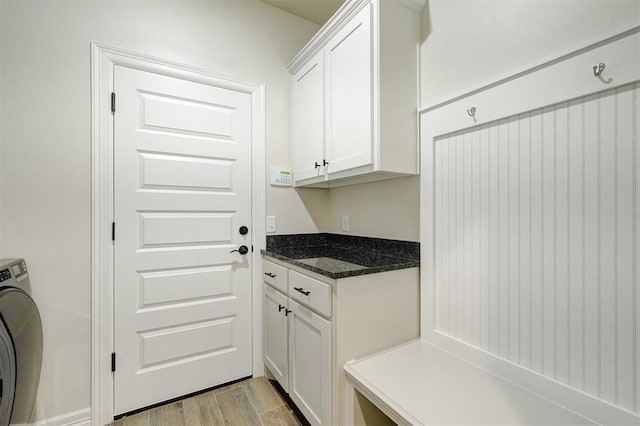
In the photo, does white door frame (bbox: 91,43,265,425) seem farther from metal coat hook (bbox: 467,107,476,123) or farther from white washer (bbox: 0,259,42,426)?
metal coat hook (bbox: 467,107,476,123)

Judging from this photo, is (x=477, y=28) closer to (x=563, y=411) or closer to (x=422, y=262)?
(x=422, y=262)

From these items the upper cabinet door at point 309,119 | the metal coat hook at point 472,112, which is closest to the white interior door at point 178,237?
the upper cabinet door at point 309,119

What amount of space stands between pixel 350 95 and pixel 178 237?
1.36 metres

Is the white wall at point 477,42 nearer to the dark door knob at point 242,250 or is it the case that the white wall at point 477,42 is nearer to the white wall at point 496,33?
the white wall at point 496,33

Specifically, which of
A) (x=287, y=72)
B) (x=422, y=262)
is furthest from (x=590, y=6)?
(x=287, y=72)

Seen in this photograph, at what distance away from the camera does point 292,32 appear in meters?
2.23

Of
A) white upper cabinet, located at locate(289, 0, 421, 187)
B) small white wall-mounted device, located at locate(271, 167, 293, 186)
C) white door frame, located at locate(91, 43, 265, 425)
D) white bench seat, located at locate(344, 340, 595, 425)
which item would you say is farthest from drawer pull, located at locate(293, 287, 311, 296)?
white door frame, located at locate(91, 43, 265, 425)

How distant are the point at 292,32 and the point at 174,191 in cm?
154

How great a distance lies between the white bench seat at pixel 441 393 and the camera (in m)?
0.95

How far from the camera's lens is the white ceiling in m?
2.09

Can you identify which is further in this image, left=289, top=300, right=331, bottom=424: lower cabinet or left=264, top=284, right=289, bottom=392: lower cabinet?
left=264, top=284, right=289, bottom=392: lower cabinet

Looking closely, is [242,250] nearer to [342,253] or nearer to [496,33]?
[342,253]

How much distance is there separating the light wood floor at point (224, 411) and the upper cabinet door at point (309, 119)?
1445mm

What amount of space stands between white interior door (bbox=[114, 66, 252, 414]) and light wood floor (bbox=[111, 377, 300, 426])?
0.08 meters
